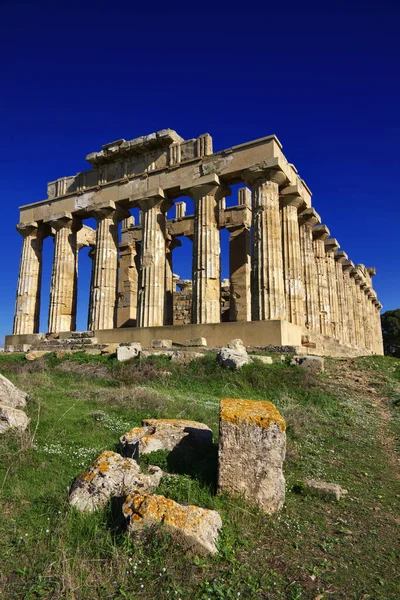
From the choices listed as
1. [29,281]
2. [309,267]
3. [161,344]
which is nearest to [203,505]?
[161,344]

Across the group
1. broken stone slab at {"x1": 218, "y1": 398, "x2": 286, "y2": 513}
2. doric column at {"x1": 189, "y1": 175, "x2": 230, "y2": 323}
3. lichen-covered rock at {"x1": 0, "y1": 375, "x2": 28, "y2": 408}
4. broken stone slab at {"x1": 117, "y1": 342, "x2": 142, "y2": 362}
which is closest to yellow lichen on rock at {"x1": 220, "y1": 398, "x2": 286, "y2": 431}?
broken stone slab at {"x1": 218, "y1": 398, "x2": 286, "y2": 513}

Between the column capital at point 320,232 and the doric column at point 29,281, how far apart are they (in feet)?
49.2

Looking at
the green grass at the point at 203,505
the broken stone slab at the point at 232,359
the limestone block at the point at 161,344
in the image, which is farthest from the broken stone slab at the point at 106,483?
the limestone block at the point at 161,344

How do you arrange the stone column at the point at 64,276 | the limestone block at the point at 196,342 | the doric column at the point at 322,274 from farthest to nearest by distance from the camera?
the doric column at the point at 322,274
the stone column at the point at 64,276
the limestone block at the point at 196,342

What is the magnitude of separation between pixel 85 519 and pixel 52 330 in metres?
18.0

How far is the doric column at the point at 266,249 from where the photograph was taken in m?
15.8

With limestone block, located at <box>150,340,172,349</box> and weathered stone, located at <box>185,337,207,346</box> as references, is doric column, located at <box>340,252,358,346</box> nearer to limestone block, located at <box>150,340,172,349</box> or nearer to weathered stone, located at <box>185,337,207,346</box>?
weathered stone, located at <box>185,337,207,346</box>

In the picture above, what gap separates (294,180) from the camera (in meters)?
18.2

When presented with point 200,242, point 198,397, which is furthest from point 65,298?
point 198,397

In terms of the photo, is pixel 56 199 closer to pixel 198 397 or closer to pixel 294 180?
pixel 294 180

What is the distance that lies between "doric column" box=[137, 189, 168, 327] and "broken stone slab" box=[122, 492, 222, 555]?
1445cm

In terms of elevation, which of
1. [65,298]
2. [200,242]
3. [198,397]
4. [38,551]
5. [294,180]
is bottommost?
[38,551]

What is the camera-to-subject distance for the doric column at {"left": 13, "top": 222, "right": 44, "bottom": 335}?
22.2m

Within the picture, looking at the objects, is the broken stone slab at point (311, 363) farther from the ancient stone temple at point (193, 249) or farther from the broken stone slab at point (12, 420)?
the broken stone slab at point (12, 420)
